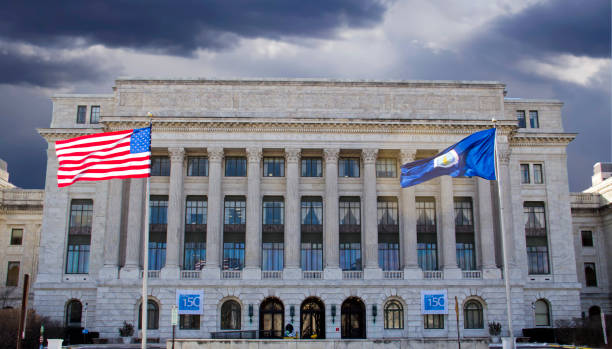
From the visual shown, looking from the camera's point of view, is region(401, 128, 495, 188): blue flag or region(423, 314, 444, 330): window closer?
region(401, 128, 495, 188): blue flag

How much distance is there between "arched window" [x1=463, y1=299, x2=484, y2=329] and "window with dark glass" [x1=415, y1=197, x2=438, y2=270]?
175 inches

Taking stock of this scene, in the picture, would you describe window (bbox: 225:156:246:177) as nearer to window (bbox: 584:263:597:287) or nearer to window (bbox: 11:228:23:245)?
window (bbox: 11:228:23:245)

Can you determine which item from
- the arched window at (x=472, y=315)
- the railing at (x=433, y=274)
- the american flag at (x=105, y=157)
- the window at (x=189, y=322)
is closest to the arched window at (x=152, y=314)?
the window at (x=189, y=322)

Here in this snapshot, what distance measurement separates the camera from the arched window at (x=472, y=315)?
54.1 m

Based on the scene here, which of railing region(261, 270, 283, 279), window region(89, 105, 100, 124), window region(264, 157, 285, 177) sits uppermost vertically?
window region(89, 105, 100, 124)

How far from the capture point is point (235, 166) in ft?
190

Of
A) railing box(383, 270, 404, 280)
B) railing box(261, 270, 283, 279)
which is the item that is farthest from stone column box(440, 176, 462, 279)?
railing box(261, 270, 283, 279)

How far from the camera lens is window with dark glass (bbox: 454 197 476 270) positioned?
57.1m

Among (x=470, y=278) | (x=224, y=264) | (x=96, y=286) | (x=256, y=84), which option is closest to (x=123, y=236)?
(x=96, y=286)

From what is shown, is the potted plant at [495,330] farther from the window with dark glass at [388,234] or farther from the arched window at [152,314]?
the arched window at [152,314]

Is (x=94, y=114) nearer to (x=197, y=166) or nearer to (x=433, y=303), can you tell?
(x=197, y=166)

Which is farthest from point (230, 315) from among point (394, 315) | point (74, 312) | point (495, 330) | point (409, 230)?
point (495, 330)

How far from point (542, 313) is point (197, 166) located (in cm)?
3453

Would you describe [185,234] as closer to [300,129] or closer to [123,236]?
[123,236]
